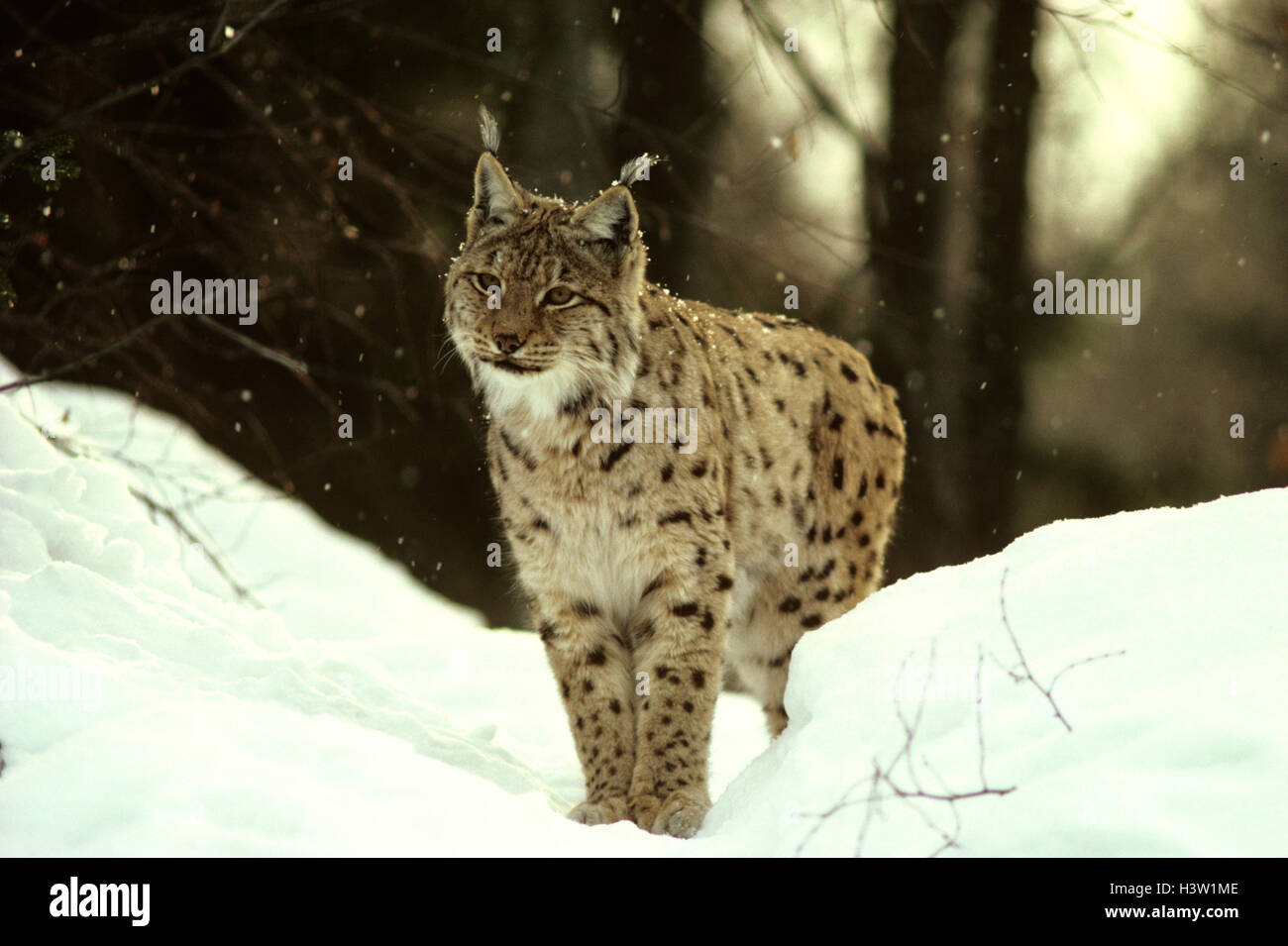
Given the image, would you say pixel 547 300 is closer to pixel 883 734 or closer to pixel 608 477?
pixel 608 477

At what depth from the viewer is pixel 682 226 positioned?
767 centimetres

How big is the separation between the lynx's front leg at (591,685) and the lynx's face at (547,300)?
2.82 feet

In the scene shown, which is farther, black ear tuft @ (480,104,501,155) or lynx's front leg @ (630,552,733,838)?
black ear tuft @ (480,104,501,155)

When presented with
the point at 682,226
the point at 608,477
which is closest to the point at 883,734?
the point at 608,477

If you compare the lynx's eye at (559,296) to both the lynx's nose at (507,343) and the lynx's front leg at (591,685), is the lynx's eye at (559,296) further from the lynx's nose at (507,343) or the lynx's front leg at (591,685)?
the lynx's front leg at (591,685)

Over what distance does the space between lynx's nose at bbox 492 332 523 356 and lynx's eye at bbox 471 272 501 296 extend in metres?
0.29

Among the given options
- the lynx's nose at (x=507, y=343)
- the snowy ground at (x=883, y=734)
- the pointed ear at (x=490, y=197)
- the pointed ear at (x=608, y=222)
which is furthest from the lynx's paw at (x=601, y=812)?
the pointed ear at (x=490, y=197)

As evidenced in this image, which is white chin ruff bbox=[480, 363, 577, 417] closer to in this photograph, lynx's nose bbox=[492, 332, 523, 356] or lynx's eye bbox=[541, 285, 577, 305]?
lynx's nose bbox=[492, 332, 523, 356]

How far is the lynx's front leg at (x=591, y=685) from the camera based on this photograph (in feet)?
15.9

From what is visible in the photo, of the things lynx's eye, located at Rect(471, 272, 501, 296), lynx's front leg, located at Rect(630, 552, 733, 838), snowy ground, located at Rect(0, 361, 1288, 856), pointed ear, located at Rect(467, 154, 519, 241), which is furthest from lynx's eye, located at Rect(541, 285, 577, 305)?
snowy ground, located at Rect(0, 361, 1288, 856)

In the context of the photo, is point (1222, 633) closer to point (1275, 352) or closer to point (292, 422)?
point (292, 422)

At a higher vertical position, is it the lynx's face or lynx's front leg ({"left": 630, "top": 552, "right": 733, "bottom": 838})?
the lynx's face

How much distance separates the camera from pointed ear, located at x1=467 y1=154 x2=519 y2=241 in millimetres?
4789

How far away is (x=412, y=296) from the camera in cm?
878
